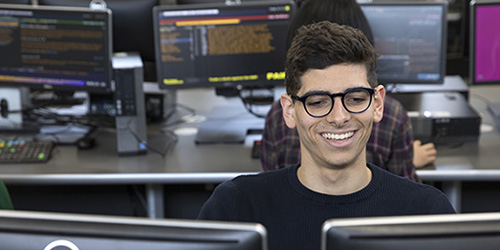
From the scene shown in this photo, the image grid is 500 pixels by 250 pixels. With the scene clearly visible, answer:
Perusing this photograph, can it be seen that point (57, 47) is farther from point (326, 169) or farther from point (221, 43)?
point (326, 169)

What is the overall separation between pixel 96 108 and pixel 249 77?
0.75m

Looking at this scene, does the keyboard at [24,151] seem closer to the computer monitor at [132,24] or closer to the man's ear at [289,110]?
the computer monitor at [132,24]

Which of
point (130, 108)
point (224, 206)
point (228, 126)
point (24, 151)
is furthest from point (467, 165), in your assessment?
point (24, 151)

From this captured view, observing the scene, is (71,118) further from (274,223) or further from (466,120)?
(274,223)

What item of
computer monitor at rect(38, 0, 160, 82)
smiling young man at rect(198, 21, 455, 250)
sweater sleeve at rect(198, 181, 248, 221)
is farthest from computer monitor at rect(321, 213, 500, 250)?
computer monitor at rect(38, 0, 160, 82)

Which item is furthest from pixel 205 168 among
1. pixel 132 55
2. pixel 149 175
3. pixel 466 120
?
pixel 466 120

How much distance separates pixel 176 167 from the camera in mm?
2576

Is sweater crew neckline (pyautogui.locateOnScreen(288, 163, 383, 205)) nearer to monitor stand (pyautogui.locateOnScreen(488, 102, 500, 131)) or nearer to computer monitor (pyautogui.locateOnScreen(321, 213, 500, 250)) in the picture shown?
computer monitor (pyautogui.locateOnScreen(321, 213, 500, 250))

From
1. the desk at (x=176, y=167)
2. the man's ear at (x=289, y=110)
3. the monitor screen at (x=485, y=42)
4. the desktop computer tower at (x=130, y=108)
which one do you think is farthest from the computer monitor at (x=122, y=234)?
the monitor screen at (x=485, y=42)

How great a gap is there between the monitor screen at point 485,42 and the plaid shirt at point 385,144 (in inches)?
31.2

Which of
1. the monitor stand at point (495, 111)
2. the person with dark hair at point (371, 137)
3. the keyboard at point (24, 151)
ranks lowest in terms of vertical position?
the keyboard at point (24, 151)

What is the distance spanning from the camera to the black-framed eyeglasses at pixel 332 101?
1361mm

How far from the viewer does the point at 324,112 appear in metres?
1.38

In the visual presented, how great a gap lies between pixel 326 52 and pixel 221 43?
1.51 metres
